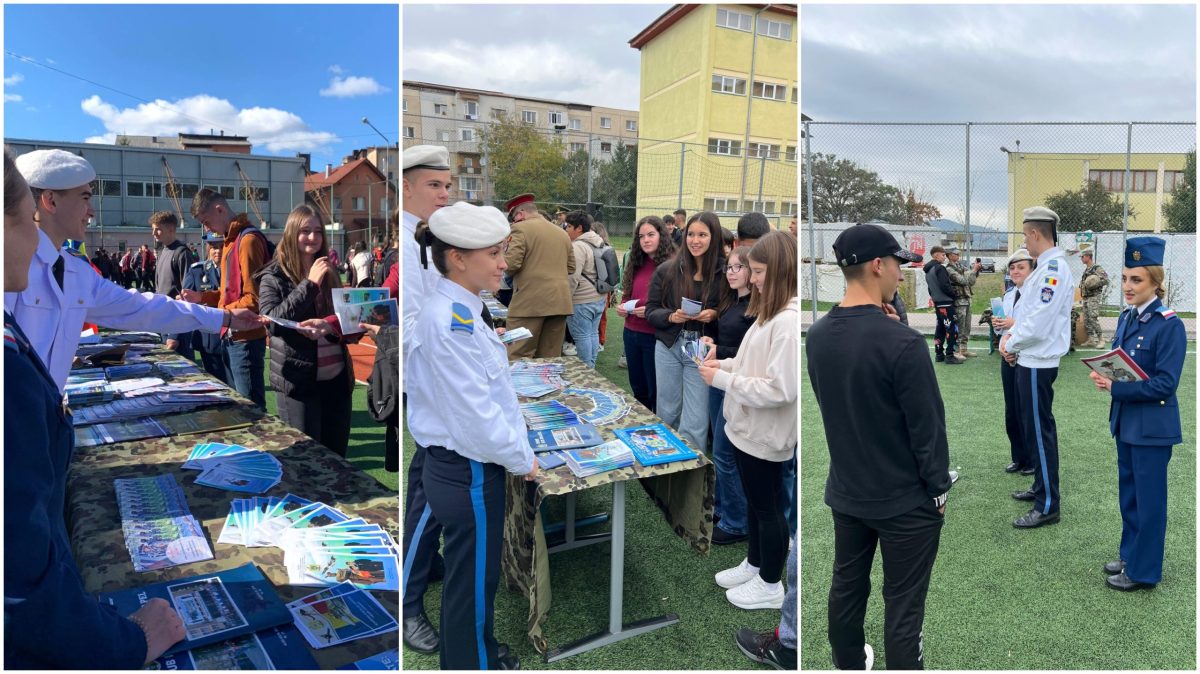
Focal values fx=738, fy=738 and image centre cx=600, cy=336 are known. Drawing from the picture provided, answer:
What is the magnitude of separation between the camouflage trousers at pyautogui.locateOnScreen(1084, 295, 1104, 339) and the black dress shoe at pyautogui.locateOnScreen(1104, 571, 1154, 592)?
7114mm

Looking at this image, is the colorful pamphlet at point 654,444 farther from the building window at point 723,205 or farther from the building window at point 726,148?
the building window at point 726,148

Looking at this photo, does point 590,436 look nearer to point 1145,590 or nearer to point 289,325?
point 289,325

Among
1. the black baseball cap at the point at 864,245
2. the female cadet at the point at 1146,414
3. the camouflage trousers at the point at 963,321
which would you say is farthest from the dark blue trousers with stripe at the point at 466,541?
the camouflage trousers at the point at 963,321

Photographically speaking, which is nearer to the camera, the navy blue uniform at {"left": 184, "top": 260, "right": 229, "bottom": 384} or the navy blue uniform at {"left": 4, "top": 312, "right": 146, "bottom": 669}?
the navy blue uniform at {"left": 4, "top": 312, "right": 146, "bottom": 669}

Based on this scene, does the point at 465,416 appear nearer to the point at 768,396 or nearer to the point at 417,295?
the point at 417,295

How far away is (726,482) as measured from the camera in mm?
3219

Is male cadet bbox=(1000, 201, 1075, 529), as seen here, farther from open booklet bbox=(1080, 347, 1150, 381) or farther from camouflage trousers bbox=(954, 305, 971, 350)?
camouflage trousers bbox=(954, 305, 971, 350)

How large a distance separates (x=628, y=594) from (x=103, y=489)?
5.55ft

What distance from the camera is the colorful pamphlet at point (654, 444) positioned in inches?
87.4

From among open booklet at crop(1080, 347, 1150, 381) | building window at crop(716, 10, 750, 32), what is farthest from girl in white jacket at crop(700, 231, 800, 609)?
building window at crop(716, 10, 750, 32)

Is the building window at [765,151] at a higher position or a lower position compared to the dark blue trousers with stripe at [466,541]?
higher

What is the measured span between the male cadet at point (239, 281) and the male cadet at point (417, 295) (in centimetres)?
168

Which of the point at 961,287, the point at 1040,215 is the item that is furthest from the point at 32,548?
the point at 961,287

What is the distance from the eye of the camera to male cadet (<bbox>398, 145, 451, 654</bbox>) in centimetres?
181
